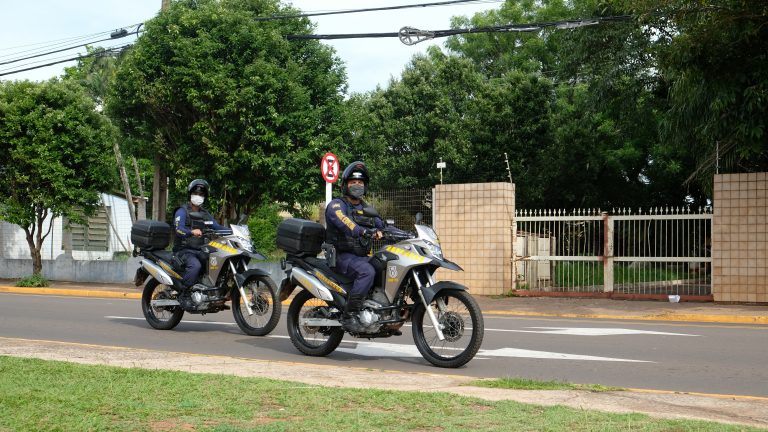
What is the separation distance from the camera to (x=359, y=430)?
5.27m

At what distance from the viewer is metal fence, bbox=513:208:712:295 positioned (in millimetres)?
18000

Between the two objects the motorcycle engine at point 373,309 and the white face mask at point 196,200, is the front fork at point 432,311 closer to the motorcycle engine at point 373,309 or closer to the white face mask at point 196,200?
the motorcycle engine at point 373,309

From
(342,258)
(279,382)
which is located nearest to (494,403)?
(279,382)

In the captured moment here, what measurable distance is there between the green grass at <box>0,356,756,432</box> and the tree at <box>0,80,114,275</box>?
19.7m

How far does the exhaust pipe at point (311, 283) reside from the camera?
372 inches

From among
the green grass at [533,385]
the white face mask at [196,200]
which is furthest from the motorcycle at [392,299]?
the white face mask at [196,200]

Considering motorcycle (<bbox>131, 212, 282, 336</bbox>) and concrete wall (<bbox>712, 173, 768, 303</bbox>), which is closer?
motorcycle (<bbox>131, 212, 282, 336</bbox>)

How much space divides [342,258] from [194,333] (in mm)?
3601

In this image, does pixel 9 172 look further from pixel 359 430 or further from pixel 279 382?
pixel 359 430

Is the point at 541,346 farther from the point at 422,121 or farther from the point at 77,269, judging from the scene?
the point at 422,121

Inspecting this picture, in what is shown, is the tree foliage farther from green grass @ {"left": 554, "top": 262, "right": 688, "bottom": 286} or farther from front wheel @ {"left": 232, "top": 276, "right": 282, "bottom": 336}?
front wheel @ {"left": 232, "top": 276, "right": 282, "bottom": 336}

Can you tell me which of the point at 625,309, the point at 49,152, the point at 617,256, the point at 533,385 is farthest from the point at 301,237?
the point at 49,152

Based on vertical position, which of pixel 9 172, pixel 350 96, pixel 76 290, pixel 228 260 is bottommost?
pixel 76 290

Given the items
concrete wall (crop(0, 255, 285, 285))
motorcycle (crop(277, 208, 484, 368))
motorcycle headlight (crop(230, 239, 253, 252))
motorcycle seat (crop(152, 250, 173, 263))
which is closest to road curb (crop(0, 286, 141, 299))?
concrete wall (crop(0, 255, 285, 285))
